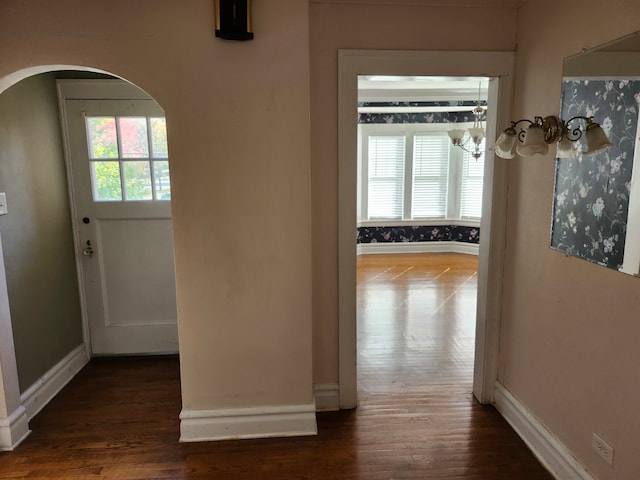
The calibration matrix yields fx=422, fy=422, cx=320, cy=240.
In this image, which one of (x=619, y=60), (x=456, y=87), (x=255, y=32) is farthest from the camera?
(x=456, y=87)

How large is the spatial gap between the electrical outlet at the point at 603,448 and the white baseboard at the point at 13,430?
3031 millimetres

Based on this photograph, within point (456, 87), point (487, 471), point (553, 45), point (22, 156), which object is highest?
point (456, 87)

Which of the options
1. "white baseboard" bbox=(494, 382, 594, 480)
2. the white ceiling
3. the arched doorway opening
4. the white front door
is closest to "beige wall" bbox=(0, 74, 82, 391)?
the arched doorway opening

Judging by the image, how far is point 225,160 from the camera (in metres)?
2.23

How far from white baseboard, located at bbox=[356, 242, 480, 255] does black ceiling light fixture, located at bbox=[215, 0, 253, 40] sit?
5.66 metres

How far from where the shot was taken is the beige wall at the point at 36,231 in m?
2.60

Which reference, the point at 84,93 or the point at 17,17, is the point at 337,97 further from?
the point at 84,93

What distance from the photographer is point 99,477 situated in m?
2.16

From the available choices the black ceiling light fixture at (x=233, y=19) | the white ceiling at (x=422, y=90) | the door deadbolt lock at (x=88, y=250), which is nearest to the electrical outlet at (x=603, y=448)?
Result: the black ceiling light fixture at (x=233, y=19)

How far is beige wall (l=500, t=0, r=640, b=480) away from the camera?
5.74 feet

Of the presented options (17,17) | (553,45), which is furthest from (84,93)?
(553,45)

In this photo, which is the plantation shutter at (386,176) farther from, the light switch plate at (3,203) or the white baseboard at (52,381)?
the light switch plate at (3,203)

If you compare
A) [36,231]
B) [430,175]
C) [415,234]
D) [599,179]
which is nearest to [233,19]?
[599,179]

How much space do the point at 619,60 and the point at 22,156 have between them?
3.28 metres
